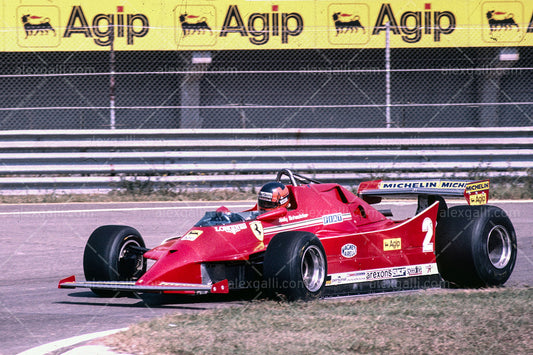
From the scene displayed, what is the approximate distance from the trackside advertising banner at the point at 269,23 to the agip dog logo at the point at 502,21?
0.02 metres

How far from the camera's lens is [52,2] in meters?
15.2

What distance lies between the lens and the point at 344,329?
5.36m

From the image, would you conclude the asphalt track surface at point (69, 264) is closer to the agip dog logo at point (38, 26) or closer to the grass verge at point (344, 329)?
the grass verge at point (344, 329)

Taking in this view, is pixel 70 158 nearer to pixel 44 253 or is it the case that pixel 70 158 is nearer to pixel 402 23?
pixel 44 253

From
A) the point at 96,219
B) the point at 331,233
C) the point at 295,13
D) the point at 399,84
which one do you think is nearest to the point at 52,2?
the point at 295,13

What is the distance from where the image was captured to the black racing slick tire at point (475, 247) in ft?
23.8

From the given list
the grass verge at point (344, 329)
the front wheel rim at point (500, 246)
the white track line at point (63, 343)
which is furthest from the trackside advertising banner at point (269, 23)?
the white track line at point (63, 343)

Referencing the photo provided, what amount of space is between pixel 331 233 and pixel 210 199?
609 cm

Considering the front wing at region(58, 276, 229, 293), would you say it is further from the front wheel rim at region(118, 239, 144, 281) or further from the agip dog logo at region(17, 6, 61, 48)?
the agip dog logo at region(17, 6, 61, 48)

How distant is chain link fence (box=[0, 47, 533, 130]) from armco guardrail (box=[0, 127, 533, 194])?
3021 mm

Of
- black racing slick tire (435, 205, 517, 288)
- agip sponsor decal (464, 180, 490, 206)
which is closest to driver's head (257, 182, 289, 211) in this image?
black racing slick tire (435, 205, 517, 288)

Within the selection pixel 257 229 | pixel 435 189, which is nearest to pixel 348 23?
pixel 435 189

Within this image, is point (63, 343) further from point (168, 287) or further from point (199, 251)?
point (199, 251)

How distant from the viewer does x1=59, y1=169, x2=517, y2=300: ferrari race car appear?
6281mm
